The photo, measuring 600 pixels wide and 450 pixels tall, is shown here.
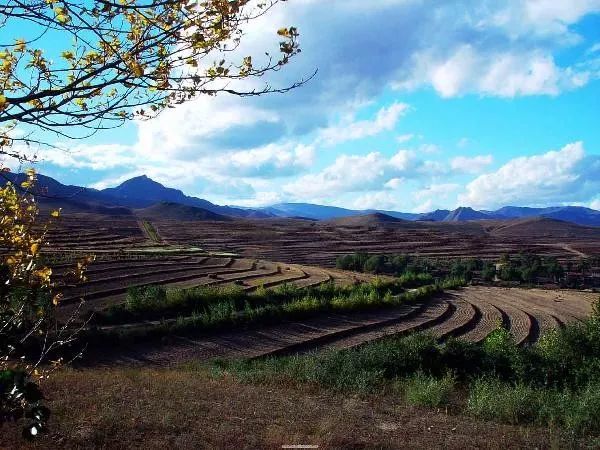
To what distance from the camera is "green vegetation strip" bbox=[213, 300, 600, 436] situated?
393 inches

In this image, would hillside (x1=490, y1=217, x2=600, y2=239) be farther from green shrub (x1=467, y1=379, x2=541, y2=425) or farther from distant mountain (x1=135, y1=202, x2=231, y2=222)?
green shrub (x1=467, y1=379, x2=541, y2=425)

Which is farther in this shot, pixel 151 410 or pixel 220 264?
pixel 220 264

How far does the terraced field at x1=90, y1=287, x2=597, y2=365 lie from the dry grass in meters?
12.1

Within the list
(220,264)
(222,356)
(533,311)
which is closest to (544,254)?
(533,311)

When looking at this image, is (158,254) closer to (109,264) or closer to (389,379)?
(109,264)

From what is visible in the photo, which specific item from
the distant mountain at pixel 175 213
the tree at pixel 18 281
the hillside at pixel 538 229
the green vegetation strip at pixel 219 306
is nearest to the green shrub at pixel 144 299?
the green vegetation strip at pixel 219 306

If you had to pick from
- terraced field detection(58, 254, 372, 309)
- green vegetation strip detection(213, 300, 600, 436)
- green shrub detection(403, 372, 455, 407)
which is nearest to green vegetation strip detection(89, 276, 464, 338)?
terraced field detection(58, 254, 372, 309)

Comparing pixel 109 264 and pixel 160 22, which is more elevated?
pixel 160 22

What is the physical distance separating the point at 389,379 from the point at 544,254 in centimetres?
10028

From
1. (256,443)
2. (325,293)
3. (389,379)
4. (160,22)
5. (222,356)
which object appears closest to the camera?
(160,22)

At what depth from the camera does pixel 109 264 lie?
48.5m

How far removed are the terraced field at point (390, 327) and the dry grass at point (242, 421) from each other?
12.1 meters

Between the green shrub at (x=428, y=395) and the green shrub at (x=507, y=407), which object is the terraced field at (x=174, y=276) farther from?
the green shrub at (x=507, y=407)

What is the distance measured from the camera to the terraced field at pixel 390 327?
2445cm
